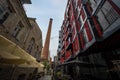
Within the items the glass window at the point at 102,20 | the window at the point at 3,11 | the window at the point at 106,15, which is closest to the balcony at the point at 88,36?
the glass window at the point at 102,20

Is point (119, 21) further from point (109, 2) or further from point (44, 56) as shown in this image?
point (44, 56)

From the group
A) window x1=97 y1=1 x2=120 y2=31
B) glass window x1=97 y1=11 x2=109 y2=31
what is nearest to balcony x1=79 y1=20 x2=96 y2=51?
glass window x1=97 y1=11 x2=109 y2=31

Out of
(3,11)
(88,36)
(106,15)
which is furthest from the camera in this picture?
(88,36)

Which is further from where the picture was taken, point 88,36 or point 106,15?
point 88,36

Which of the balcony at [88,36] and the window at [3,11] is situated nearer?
the window at [3,11]

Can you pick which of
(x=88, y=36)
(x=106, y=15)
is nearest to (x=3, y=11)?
(x=106, y=15)

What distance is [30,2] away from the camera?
1123 cm

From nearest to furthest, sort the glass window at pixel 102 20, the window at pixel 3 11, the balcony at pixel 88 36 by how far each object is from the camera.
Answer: the window at pixel 3 11, the glass window at pixel 102 20, the balcony at pixel 88 36

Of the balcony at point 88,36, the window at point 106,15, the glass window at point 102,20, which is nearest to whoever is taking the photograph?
the window at point 106,15

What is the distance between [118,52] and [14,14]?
892 centimetres

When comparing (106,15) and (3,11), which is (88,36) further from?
(3,11)

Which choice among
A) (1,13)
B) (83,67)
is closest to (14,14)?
(1,13)

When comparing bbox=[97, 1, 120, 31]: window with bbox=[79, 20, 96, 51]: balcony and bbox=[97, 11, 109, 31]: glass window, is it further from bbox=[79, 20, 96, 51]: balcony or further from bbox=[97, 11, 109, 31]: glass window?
bbox=[79, 20, 96, 51]: balcony

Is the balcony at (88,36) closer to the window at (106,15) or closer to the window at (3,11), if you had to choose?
the window at (106,15)
